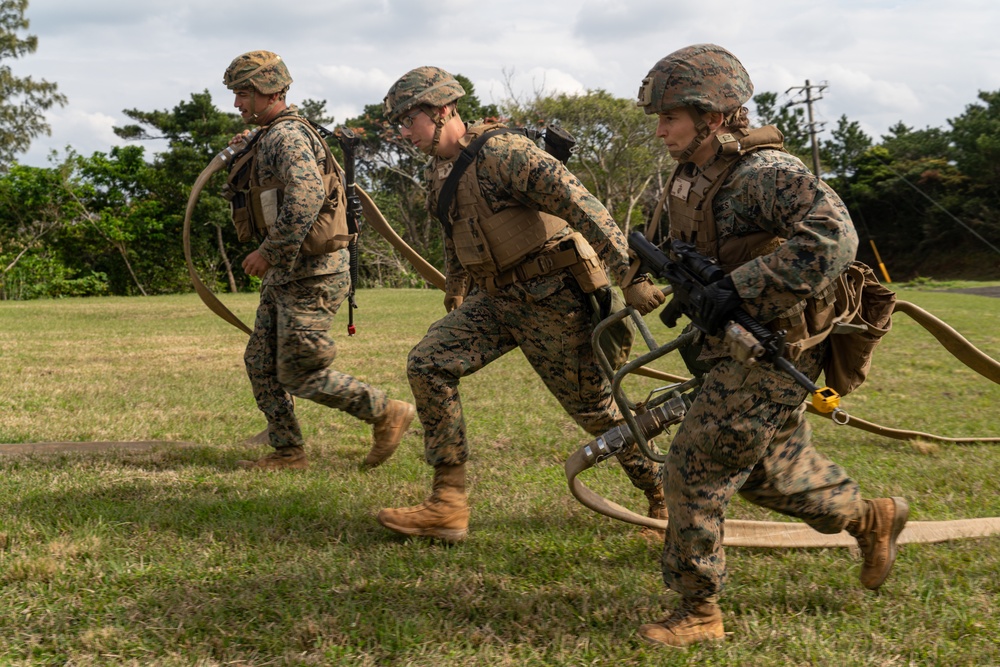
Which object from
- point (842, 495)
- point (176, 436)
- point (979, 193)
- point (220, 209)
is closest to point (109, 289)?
point (220, 209)

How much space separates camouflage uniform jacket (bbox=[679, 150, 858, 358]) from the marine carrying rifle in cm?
9

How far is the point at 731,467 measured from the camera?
309 cm

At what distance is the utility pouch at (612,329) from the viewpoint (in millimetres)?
4102

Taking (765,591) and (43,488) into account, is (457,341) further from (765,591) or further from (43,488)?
(43,488)

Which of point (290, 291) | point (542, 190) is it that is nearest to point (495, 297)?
point (542, 190)

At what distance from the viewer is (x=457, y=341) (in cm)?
421

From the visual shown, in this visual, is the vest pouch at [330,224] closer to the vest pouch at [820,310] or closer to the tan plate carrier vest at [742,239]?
the tan plate carrier vest at [742,239]

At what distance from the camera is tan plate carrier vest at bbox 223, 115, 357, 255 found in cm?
539

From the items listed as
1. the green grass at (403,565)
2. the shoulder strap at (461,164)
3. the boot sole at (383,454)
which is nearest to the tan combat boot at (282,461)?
the green grass at (403,565)

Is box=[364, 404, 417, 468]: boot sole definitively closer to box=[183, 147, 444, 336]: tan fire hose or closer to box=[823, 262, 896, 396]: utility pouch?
box=[183, 147, 444, 336]: tan fire hose

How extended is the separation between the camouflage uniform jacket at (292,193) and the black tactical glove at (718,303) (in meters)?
2.88

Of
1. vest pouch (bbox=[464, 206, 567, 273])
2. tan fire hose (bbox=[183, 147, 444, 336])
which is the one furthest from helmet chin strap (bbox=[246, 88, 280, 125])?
vest pouch (bbox=[464, 206, 567, 273])

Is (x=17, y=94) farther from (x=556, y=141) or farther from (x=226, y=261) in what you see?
(x=556, y=141)

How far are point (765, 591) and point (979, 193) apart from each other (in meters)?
47.7
